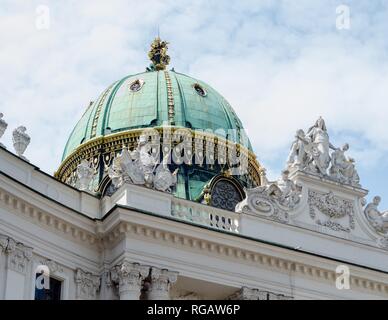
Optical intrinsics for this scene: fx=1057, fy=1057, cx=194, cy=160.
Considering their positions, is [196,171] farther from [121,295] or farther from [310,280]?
[121,295]

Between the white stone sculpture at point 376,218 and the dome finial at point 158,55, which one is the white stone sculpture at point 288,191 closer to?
the white stone sculpture at point 376,218

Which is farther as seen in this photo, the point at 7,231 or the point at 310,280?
the point at 310,280

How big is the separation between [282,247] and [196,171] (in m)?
7.99

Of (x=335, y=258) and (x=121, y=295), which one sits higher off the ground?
(x=335, y=258)

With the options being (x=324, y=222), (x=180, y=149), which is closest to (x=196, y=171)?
(x=180, y=149)

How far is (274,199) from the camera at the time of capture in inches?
1359

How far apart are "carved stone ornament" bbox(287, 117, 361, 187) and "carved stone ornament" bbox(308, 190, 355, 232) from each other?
2.41 feet

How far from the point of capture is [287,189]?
3506 centimetres

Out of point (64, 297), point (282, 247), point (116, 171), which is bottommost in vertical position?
point (64, 297)

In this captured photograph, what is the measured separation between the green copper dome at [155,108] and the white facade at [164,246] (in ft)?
25.8

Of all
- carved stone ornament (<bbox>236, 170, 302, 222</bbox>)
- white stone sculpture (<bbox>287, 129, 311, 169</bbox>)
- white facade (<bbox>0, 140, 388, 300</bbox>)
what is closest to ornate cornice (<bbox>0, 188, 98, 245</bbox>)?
white facade (<bbox>0, 140, 388, 300</bbox>)

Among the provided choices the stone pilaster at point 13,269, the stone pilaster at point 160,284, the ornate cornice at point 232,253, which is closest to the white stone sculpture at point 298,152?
the ornate cornice at point 232,253

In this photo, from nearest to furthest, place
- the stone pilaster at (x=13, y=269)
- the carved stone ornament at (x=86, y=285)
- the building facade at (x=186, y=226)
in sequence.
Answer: the stone pilaster at (x=13, y=269) → the building facade at (x=186, y=226) → the carved stone ornament at (x=86, y=285)

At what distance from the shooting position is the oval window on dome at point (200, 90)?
43750mm
